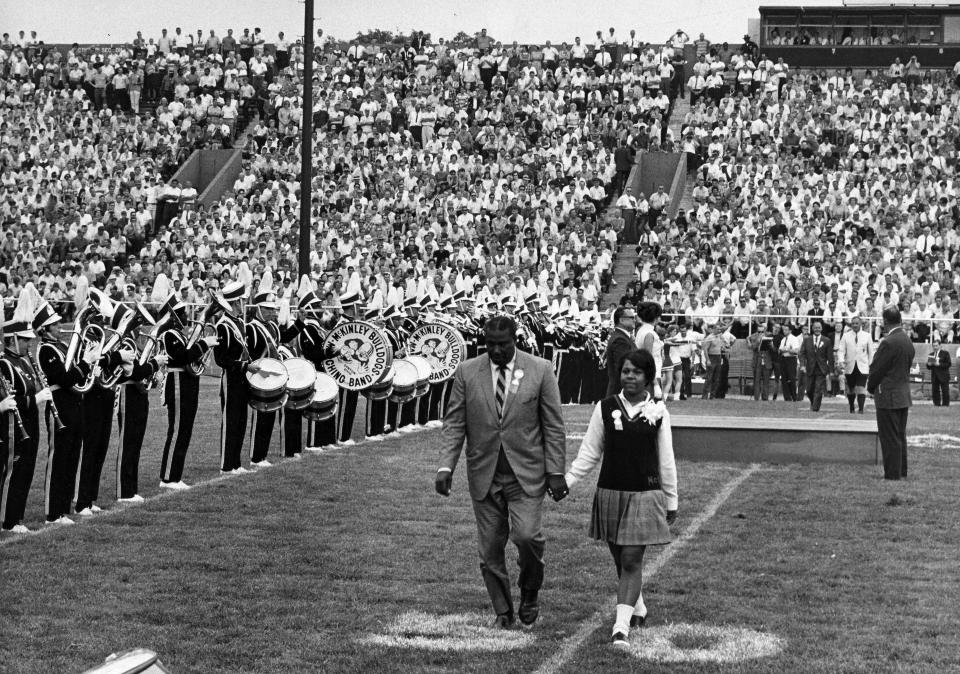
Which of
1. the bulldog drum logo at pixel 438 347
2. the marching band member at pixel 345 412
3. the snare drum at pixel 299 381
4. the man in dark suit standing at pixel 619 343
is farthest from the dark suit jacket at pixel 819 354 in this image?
the snare drum at pixel 299 381

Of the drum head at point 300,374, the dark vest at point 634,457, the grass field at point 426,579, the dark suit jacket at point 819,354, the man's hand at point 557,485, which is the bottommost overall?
the grass field at point 426,579

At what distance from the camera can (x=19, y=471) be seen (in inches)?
476

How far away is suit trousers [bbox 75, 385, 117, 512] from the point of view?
42.8 feet

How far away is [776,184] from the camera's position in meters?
39.2

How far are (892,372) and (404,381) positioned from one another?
6500mm

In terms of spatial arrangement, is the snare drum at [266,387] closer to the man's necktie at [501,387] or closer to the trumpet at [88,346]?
the trumpet at [88,346]

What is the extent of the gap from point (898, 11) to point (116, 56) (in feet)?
76.0

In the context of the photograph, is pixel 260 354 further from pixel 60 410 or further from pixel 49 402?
pixel 49 402

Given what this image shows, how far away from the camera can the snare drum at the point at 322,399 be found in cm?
1753

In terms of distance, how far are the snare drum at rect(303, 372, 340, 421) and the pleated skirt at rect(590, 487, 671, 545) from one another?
877 centimetres

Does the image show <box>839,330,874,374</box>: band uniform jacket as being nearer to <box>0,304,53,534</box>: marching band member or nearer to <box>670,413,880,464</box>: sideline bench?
<box>670,413,880,464</box>: sideline bench

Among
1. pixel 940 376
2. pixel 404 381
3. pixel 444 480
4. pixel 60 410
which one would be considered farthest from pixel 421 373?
pixel 940 376

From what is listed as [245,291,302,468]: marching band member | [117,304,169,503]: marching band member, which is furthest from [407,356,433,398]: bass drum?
[117,304,169,503]: marching band member

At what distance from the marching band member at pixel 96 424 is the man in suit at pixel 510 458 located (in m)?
4.60
